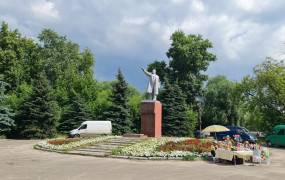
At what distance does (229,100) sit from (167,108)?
47.8ft

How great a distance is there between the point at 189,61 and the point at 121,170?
36410 mm

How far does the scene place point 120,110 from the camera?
132 ft

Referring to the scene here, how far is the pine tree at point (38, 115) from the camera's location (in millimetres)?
38625

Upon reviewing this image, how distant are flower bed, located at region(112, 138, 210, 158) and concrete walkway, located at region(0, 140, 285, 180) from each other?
1.42 m

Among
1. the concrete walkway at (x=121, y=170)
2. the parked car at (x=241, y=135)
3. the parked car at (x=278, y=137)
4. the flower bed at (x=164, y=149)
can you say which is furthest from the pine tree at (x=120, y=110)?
the concrete walkway at (x=121, y=170)

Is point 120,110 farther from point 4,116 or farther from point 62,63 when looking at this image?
point 62,63

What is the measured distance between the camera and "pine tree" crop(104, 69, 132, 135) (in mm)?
39688

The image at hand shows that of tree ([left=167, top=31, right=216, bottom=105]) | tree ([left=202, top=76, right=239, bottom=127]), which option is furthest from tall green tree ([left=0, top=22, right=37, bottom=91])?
tree ([left=202, top=76, right=239, bottom=127])

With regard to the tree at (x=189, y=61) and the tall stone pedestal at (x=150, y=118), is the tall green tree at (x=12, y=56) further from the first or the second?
the tall stone pedestal at (x=150, y=118)

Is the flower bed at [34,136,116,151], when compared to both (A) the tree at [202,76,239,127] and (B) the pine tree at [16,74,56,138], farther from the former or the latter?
(A) the tree at [202,76,239,127]

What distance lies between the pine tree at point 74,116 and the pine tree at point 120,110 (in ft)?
9.74

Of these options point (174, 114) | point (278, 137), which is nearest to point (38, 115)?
point (174, 114)

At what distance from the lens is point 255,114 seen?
43.7 m

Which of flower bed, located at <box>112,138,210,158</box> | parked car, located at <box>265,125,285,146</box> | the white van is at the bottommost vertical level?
flower bed, located at <box>112,138,210,158</box>
